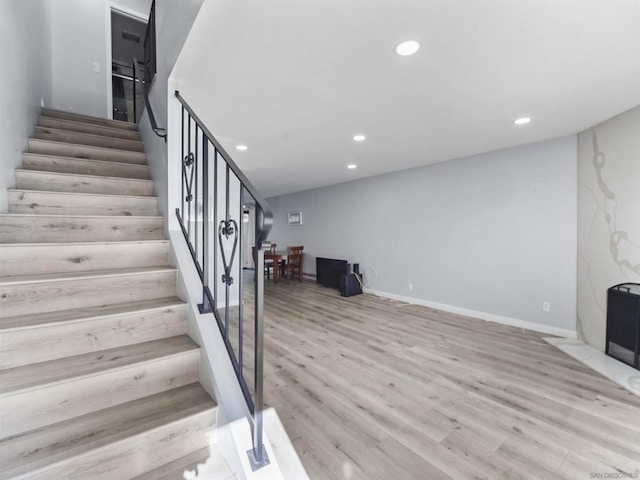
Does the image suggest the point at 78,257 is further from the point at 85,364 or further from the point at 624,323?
the point at 624,323

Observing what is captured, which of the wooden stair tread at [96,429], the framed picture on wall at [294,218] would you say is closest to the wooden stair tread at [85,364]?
the wooden stair tread at [96,429]

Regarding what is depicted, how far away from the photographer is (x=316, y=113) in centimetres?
262

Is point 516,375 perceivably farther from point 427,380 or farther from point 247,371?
point 247,371

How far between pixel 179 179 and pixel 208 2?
43.0 inches

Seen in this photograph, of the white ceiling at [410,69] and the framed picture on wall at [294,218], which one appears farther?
the framed picture on wall at [294,218]

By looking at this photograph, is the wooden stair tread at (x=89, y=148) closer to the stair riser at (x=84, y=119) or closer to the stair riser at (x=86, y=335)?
the stair riser at (x=84, y=119)

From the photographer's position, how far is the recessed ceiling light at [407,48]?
1620 mm

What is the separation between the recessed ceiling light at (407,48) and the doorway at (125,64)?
5.38 m

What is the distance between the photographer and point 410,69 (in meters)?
1.88

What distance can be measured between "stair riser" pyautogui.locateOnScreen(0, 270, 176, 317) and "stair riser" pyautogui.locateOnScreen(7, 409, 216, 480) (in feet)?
2.60

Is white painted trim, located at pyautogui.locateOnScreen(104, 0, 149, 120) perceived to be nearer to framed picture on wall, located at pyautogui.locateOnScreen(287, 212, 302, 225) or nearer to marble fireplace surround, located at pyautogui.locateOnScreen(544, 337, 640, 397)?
framed picture on wall, located at pyautogui.locateOnScreen(287, 212, 302, 225)

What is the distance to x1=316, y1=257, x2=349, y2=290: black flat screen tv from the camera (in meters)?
5.93

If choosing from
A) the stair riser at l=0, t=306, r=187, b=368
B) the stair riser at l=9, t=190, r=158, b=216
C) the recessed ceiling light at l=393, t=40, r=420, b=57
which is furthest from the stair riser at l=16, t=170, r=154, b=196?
the recessed ceiling light at l=393, t=40, r=420, b=57

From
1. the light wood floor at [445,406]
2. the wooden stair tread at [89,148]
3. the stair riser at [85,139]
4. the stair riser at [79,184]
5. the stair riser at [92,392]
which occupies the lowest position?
the light wood floor at [445,406]
